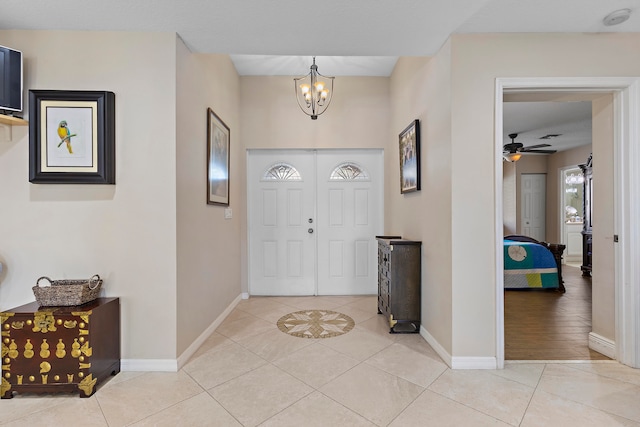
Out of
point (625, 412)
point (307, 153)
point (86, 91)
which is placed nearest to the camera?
point (625, 412)

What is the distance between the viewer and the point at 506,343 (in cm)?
262

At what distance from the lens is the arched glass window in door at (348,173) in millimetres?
4094

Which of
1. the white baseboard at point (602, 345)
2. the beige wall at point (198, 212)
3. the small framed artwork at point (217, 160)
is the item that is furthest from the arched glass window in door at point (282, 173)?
the white baseboard at point (602, 345)

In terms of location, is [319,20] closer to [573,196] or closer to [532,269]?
[532,269]

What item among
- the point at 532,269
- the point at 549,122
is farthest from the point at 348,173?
the point at 549,122

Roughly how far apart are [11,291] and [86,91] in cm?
150

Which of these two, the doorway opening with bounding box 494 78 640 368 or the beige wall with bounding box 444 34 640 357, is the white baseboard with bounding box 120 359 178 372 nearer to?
the beige wall with bounding box 444 34 640 357

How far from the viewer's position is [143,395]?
1.87 meters

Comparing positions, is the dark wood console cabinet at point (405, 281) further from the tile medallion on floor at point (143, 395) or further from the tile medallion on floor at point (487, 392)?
the tile medallion on floor at point (143, 395)

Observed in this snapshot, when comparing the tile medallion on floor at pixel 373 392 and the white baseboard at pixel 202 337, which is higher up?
the white baseboard at pixel 202 337

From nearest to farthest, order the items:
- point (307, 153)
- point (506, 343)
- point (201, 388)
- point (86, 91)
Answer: point (201, 388) < point (86, 91) < point (506, 343) < point (307, 153)

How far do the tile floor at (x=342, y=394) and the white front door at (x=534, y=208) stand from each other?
6118 mm

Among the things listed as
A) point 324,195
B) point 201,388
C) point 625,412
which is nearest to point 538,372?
point 625,412

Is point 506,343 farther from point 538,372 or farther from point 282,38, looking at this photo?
point 282,38
